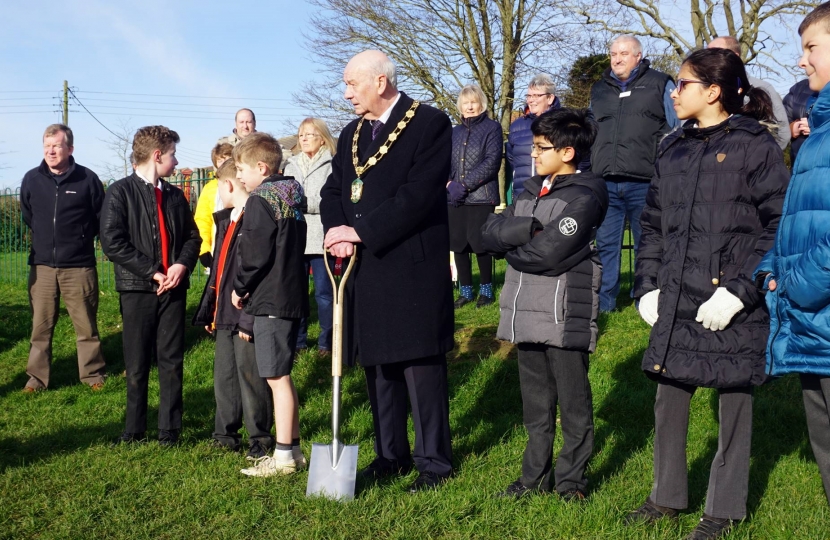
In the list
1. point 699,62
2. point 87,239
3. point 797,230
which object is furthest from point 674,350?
point 87,239

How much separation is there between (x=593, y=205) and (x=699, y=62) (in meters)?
0.86

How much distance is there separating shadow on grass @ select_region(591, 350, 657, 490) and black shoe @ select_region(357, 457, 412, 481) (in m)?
1.07

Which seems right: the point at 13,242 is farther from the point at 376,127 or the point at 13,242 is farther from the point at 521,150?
the point at 376,127

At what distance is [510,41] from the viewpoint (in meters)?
23.5

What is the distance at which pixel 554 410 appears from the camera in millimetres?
4574

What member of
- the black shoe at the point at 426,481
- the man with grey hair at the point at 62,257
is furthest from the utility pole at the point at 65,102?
the black shoe at the point at 426,481

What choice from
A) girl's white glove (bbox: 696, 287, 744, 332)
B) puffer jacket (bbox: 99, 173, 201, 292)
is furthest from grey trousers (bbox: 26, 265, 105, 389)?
girl's white glove (bbox: 696, 287, 744, 332)

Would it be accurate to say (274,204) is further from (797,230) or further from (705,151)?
(797,230)

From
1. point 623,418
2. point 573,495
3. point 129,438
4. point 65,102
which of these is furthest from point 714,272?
point 65,102

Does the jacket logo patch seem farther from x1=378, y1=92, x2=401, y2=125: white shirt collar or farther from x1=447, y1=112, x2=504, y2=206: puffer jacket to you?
x1=447, y1=112, x2=504, y2=206: puffer jacket

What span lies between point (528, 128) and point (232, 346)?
4.25 m

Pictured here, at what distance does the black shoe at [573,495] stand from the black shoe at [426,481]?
665 mm

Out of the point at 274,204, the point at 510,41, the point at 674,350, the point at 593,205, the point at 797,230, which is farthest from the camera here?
the point at 510,41

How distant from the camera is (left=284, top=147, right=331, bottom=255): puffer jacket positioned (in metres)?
7.73
